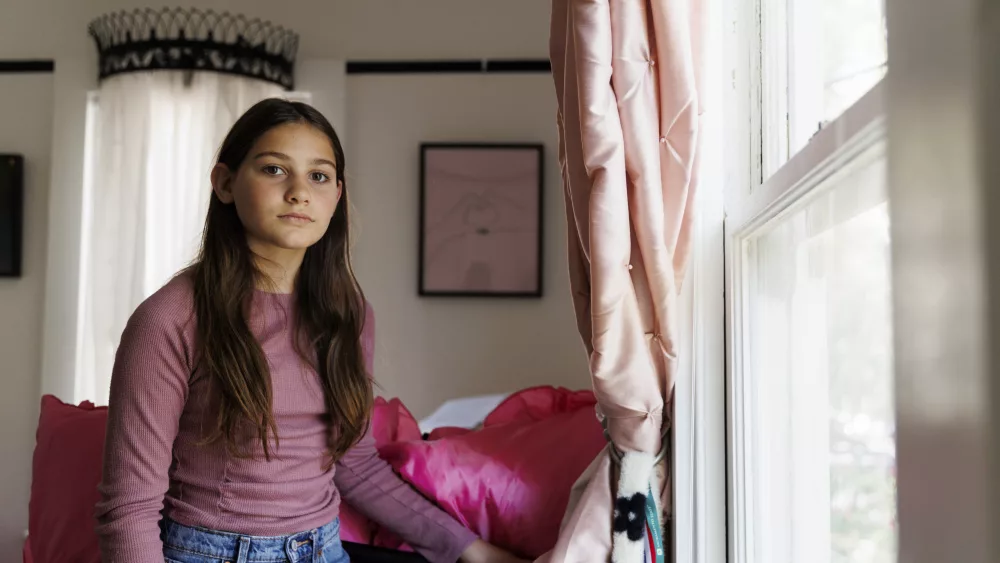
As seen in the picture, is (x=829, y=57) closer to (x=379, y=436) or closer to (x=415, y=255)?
(x=379, y=436)

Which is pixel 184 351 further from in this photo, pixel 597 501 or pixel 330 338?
A: pixel 597 501

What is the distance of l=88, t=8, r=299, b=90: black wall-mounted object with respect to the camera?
2.73m

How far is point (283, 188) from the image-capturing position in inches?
46.6

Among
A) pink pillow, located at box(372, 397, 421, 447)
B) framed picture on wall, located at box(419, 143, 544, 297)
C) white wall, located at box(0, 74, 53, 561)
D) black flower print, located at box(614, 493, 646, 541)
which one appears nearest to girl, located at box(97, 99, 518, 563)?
pink pillow, located at box(372, 397, 421, 447)

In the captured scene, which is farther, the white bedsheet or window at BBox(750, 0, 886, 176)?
the white bedsheet

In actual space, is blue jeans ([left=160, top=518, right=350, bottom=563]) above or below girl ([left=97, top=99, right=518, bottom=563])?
below

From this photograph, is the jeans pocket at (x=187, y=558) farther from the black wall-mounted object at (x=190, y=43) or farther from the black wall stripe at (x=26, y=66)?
the black wall stripe at (x=26, y=66)

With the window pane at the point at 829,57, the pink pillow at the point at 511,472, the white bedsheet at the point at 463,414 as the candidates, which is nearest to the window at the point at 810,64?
the window pane at the point at 829,57

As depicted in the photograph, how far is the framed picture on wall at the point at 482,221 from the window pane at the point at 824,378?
6.22ft

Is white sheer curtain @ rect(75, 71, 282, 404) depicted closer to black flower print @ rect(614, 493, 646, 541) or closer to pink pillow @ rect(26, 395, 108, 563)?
pink pillow @ rect(26, 395, 108, 563)

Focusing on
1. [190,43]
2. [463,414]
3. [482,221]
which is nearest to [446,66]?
[482,221]

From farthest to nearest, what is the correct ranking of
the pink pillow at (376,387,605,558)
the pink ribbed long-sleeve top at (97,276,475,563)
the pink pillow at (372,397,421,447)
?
the pink pillow at (372,397,421,447)
the pink pillow at (376,387,605,558)
the pink ribbed long-sleeve top at (97,276,475,563)

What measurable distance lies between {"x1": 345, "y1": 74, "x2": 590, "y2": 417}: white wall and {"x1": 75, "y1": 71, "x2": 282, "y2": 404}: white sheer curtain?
0.43 metres

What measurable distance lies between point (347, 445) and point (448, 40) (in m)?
2.02
